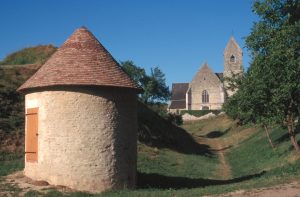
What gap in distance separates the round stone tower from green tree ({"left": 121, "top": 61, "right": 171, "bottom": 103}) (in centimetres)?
5146

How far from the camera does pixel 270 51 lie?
67.9 ft

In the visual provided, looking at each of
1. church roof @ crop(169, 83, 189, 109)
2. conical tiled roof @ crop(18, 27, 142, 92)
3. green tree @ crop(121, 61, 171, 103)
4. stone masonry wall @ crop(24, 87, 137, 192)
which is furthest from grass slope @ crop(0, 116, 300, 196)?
church roof @ crop(169, 83, 189, 109)

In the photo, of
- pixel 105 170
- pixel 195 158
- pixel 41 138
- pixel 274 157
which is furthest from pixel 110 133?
pixel 195 158

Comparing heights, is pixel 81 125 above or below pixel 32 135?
above

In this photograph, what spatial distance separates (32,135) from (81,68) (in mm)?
3258

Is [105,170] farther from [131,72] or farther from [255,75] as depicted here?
[131,72]

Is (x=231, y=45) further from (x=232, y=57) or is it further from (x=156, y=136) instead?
(x=156, y=136)

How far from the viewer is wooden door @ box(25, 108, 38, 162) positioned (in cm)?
1647

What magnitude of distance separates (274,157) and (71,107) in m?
15.2

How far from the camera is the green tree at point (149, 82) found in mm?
71000

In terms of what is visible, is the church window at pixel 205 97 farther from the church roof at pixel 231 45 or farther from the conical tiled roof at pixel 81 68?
the conical tiled roof at pixel 81 68

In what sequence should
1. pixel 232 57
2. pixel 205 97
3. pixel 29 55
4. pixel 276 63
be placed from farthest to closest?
1. pixel 232 57
2. pixel 205 97
3. pixel 29 55
4. pixel 276 63

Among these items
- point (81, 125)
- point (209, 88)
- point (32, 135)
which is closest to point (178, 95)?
point (209, 88)

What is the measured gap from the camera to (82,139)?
50.9 ft
